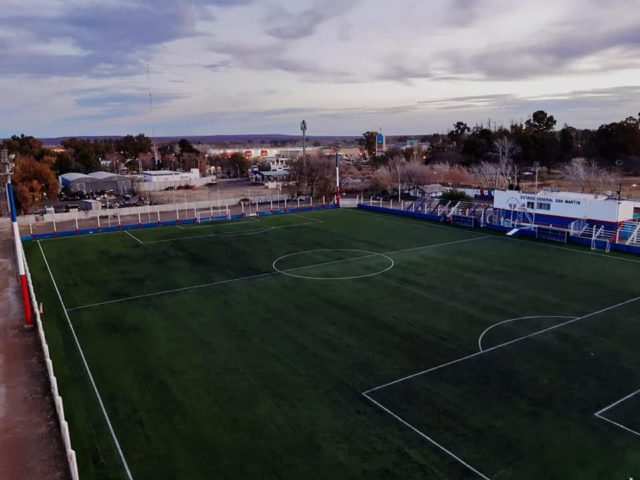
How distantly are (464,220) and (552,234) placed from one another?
301 inches

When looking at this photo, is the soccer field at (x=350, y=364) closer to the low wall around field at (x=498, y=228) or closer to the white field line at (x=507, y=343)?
the white field line at (x=507, y=343)

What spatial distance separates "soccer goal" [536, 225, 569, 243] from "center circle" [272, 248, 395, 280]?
42.4 feet

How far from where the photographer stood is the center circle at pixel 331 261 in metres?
27.3

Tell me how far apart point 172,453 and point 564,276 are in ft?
72.8

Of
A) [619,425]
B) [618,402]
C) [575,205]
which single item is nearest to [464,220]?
[575,205]

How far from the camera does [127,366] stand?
55.1 ft

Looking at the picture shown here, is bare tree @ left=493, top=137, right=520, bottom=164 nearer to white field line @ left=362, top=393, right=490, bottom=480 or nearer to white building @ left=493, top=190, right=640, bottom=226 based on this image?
white building @ left=493, top=190, right=640, bottom=226

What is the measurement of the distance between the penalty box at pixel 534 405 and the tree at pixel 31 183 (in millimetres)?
47896

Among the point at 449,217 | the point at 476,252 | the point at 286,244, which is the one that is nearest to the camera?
the point at 476,252

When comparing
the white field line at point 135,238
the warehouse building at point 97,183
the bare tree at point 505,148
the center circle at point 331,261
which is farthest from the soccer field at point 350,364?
the bare tree at point 505,148

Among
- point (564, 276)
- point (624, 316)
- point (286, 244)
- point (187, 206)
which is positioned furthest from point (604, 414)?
point (187, 206)

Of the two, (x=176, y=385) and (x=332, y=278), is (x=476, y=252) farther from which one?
(x=176, y=385)

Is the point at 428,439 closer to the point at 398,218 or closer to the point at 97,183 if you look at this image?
the point at 398,218

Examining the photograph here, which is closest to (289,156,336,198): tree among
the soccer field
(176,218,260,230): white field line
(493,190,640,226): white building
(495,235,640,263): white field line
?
(176,218,260,230): white field line
